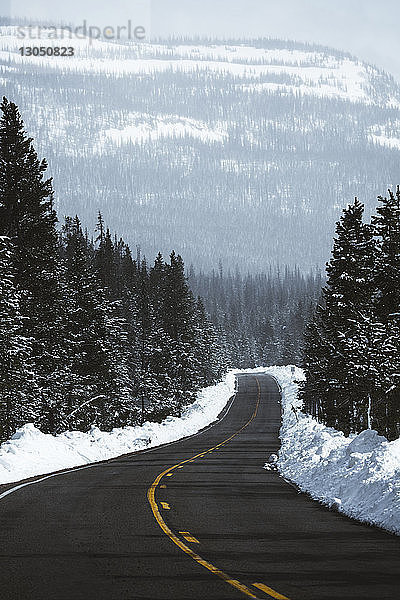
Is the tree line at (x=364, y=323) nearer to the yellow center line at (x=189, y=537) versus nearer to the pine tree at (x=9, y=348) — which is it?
the pine tree at (x=9, y=348)

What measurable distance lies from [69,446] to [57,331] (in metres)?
12.3

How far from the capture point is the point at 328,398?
5078cm

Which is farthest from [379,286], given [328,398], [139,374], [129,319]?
[129,319]

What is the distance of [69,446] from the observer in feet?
108

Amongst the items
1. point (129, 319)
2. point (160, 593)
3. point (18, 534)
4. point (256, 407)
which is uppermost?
point (160, 593)

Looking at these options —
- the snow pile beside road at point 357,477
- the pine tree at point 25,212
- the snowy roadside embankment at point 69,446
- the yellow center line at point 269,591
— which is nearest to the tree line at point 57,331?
the pine tree at point 25,212

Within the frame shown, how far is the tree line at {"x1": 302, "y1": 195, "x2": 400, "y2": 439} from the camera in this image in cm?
4012

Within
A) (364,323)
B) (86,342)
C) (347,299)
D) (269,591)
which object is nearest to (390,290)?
(364,323)

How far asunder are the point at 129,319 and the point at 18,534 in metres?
84.2

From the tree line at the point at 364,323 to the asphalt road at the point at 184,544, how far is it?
19.2m

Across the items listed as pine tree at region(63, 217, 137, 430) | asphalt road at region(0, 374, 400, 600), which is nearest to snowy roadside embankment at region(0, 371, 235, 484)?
asphalt road at region(0, 374, 400, 600)

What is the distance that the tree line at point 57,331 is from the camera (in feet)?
123

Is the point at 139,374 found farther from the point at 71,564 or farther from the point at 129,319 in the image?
the point at 71,564

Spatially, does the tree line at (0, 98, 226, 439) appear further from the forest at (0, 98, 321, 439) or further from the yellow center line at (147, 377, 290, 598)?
the yellow center line at (147, 377, 290, 598)
